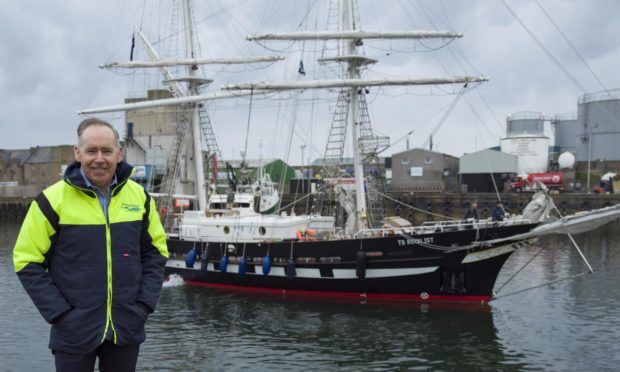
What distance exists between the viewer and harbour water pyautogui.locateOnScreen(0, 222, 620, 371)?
14.3 meters

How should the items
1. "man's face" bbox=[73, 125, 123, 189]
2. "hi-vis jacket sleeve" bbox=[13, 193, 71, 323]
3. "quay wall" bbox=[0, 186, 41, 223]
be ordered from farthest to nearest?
"quay wall" bbox=[0, 186, 41, 223]
"man's face" bbox=[73, 125, 123, 189]
"hi-vis jacket sleeve" bbox=[13, 193, 71, 323]

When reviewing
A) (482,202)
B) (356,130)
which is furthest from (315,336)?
(482,202)

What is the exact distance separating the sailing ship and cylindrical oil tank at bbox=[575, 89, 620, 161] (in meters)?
49.9

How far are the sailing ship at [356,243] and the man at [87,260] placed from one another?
56.2ft

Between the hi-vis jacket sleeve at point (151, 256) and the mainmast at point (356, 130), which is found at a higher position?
the mainmast at point (356, 130)

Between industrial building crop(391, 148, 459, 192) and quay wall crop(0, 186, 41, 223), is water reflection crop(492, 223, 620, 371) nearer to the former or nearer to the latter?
industrial building crop(391, 148, 459, 192)

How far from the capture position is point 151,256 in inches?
168

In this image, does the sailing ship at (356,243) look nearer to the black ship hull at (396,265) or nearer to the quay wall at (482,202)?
the black ship hull at (396,265)

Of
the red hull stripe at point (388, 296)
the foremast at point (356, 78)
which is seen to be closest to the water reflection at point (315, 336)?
the red hull stripe at point (388, 296)

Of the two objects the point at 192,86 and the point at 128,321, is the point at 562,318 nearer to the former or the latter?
the point at 128,321

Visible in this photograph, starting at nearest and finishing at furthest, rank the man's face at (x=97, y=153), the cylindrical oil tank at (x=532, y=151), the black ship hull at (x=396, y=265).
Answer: the man's face at (x=97, y=153)
the black ship hull at (x=396, y=265)
the cylindrical oil tank at (x=532, y=151)

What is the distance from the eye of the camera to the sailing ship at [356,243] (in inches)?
800

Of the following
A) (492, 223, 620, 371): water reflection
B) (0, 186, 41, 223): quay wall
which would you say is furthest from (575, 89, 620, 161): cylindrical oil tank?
(0, 186, 41, 223): quay wall

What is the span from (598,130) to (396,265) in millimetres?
57294
